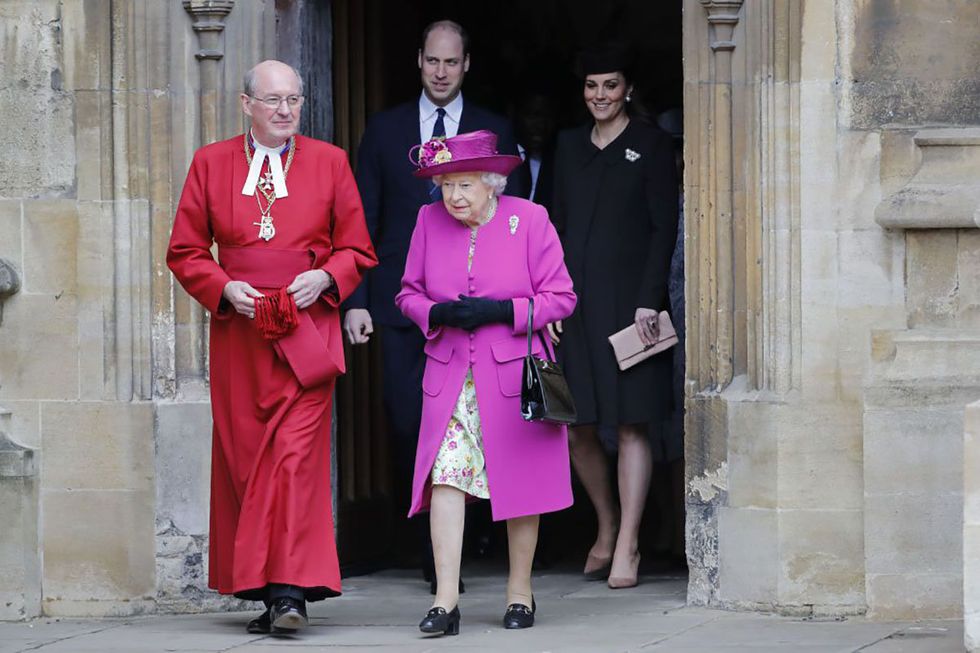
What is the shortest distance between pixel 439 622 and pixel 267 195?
1.67 meters

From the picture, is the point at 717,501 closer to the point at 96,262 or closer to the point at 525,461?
the point at 525,461

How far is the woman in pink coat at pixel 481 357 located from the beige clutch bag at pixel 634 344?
4.07ft

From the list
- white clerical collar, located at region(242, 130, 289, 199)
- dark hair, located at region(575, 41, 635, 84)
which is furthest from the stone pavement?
dark hair, located at region(575, 41, 635, 84)

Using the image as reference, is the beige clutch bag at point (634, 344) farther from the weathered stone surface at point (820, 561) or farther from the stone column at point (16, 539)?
the stone column at point (16, 539)

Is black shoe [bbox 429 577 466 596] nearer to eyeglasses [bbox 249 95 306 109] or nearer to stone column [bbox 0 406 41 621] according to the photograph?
stone column [bbox 0 406 41 621]

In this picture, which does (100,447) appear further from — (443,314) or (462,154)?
(462,154)

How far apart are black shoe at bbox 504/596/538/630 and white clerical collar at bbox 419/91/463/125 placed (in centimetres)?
217

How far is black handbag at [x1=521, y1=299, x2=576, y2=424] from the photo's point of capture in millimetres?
8227

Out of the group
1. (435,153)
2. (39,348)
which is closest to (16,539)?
(39,348)

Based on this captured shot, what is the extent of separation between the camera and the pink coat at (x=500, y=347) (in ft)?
27.6

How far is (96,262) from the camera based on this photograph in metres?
9.30

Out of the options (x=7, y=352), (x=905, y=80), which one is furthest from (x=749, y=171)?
(x=7, y=352)

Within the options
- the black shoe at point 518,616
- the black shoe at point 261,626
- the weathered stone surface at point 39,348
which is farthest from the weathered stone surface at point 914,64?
the weathered stone surface at point 39,348

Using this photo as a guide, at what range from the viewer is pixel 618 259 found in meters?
9.85
